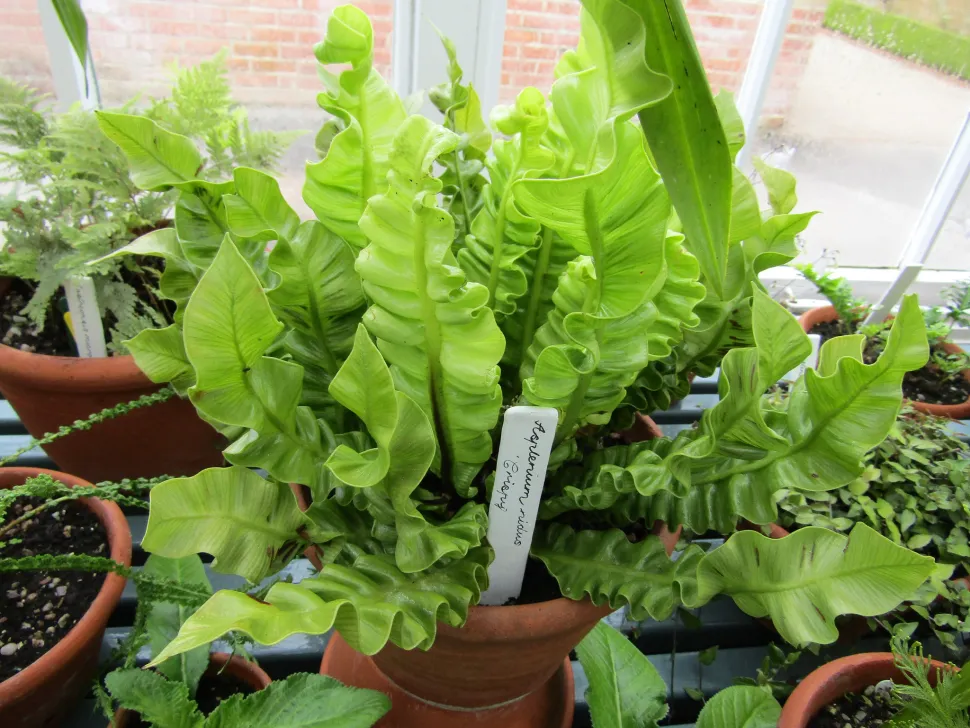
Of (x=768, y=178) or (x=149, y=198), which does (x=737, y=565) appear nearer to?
(x=768, y=178)

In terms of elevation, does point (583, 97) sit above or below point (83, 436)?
above

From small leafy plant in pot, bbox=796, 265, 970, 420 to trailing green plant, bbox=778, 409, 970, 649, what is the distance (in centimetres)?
27

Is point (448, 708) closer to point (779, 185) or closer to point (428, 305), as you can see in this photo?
point (428, 305)

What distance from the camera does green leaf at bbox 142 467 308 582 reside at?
390mm

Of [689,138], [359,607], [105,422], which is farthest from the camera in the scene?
[105,422]

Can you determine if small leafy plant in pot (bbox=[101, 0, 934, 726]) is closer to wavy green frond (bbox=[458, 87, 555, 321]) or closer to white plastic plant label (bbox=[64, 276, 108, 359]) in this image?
wavy green frond (bbox=[458, 87, 555, 321])

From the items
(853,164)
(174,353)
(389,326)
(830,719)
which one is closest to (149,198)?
(174,353)

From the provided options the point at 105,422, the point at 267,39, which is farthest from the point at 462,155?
the point at 267,39

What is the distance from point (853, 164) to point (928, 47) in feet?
0.85

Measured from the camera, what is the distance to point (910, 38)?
144 centimetres

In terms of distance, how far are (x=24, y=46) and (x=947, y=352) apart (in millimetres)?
1541

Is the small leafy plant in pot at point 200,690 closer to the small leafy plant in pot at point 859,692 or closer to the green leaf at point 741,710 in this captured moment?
the green leaf at point 741,710

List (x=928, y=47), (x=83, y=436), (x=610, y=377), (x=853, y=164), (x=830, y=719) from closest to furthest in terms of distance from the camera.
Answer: (x=610, y=377)
(x=830, y=719)
(x=83, y=436)
(x=928, y=47)
(x=853, y=164)

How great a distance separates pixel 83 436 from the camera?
2.39 feet
